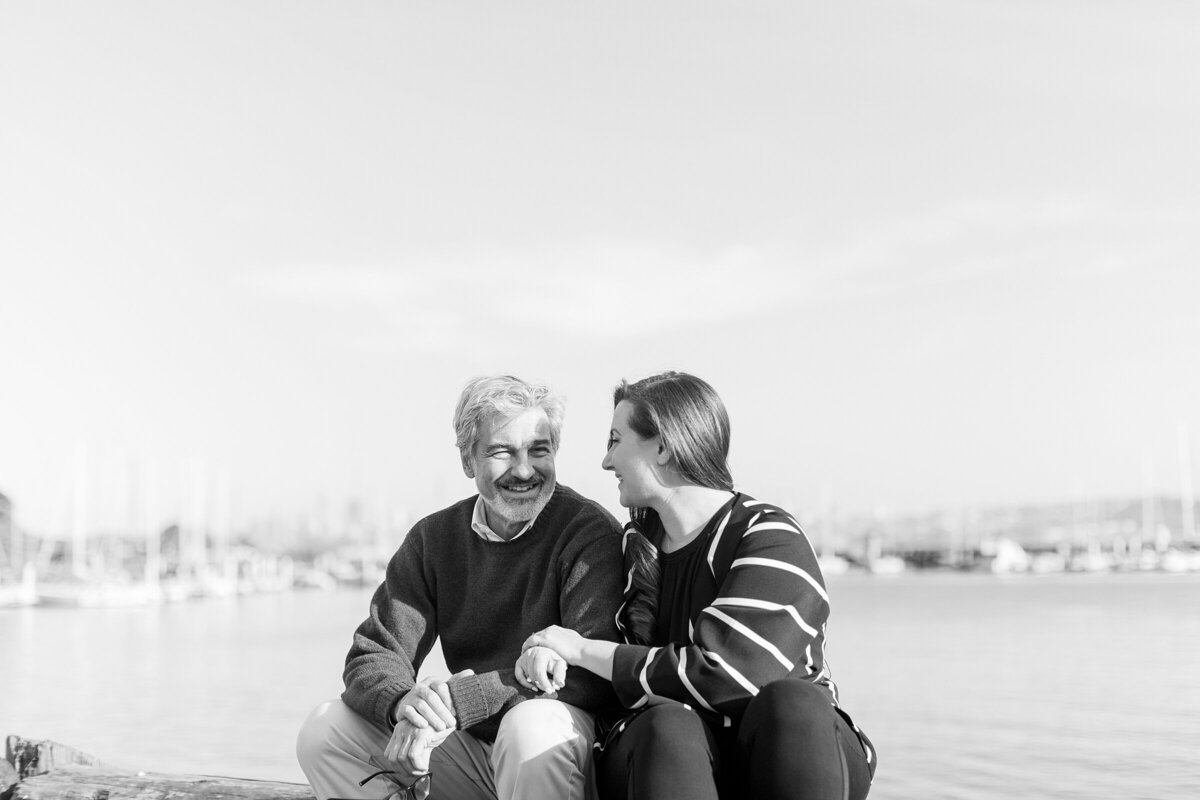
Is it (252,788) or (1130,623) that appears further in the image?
(1130,623)

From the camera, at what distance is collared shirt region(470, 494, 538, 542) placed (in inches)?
153

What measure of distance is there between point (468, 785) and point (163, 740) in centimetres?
1506

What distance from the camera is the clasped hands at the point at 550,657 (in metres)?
3.36

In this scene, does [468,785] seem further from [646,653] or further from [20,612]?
[20,612]

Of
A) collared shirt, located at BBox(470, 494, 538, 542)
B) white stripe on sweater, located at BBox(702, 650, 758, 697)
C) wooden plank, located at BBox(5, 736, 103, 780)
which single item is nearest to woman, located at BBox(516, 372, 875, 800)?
white stripe on sweater, located at BBox(702, 650, 758, 697)

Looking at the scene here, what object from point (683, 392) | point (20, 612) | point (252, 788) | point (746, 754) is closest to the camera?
point (746, 754)

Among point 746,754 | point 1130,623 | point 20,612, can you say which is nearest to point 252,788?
point 746,754

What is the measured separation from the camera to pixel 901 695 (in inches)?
933

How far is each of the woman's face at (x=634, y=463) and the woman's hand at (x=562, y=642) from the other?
45 centimetres

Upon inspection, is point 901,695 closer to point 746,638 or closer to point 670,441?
point 670,441

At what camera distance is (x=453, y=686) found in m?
3.47

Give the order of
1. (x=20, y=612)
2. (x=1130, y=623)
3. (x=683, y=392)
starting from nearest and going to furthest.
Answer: (x=683, y=392) → (x=1130, y=623) → (x=20, y=612)

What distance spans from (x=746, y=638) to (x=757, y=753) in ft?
1.05

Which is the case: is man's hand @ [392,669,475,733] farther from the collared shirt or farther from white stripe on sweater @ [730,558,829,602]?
white stripe on sweater @ [730,558,829,602]
